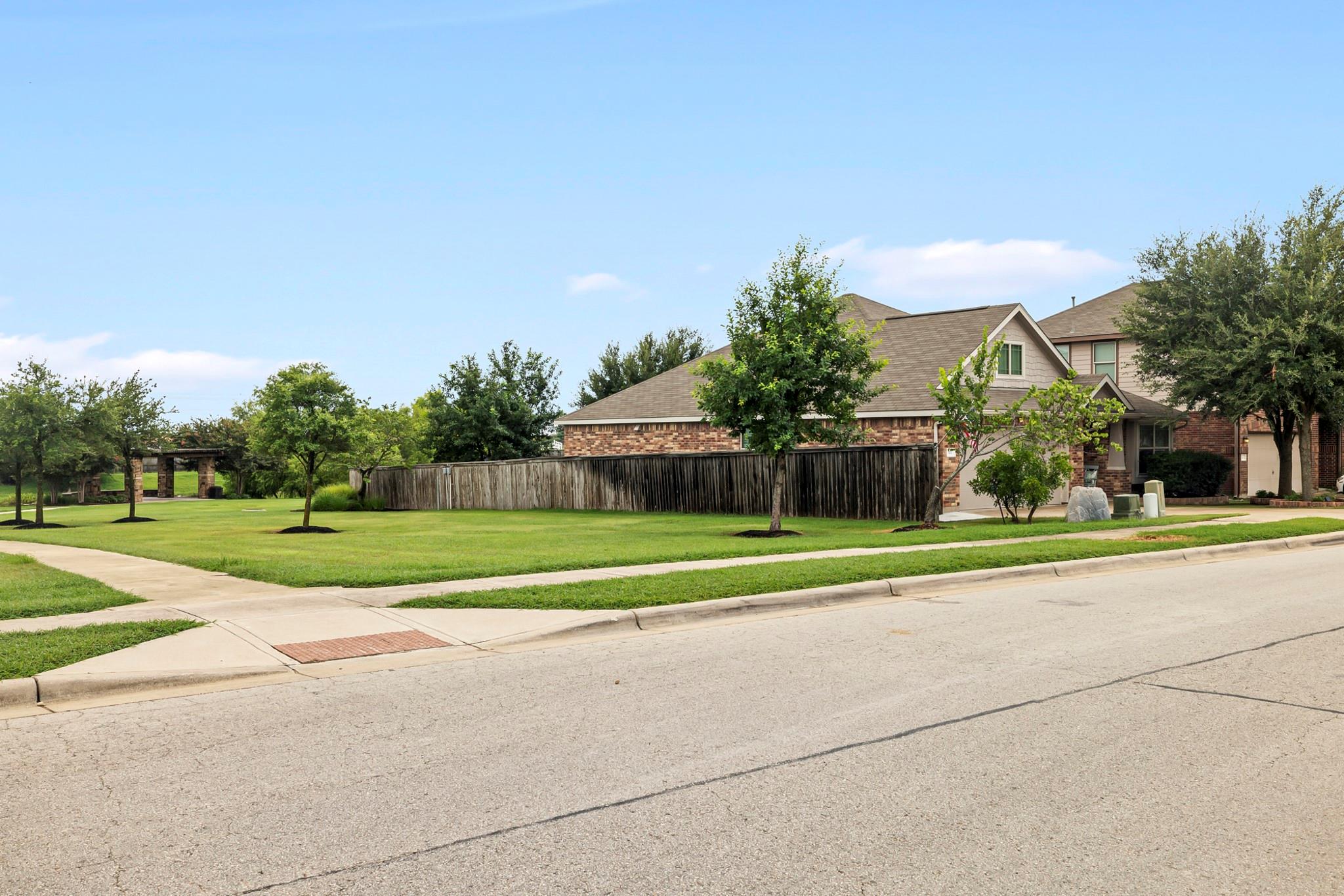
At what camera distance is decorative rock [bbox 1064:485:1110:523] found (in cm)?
2348

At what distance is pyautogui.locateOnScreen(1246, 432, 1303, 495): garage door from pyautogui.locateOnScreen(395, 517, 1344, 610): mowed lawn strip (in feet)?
73.8

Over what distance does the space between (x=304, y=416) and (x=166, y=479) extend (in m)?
39.4

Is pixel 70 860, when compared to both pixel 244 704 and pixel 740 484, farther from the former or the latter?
pixel 740 484

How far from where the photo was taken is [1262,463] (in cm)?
3853

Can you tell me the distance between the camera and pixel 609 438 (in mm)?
38312

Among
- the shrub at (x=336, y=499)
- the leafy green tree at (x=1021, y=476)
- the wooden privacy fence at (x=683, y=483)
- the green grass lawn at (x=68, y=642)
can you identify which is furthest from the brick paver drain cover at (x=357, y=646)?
the shrub at (x=336, y=499)

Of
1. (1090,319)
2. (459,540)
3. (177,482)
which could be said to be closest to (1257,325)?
(1090,319)

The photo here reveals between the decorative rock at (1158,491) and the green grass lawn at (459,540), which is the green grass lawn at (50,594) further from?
the decorative rock at (1158,491)

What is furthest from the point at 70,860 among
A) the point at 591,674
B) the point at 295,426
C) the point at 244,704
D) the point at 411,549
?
the point at 295,426

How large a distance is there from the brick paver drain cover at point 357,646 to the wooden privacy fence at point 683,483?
59.0 feet

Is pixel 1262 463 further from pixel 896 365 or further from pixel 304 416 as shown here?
pixel 304 416

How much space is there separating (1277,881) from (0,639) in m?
8.93

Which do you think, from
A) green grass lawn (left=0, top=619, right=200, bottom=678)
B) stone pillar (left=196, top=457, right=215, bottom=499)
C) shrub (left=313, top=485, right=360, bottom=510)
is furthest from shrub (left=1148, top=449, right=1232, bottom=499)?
stone pillar (left=196, top=457, right=215, bottom=499)

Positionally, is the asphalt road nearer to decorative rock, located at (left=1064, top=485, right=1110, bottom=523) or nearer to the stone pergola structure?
decorative rock, located at (left=1064, top=485, right=1110, bottom=523)
